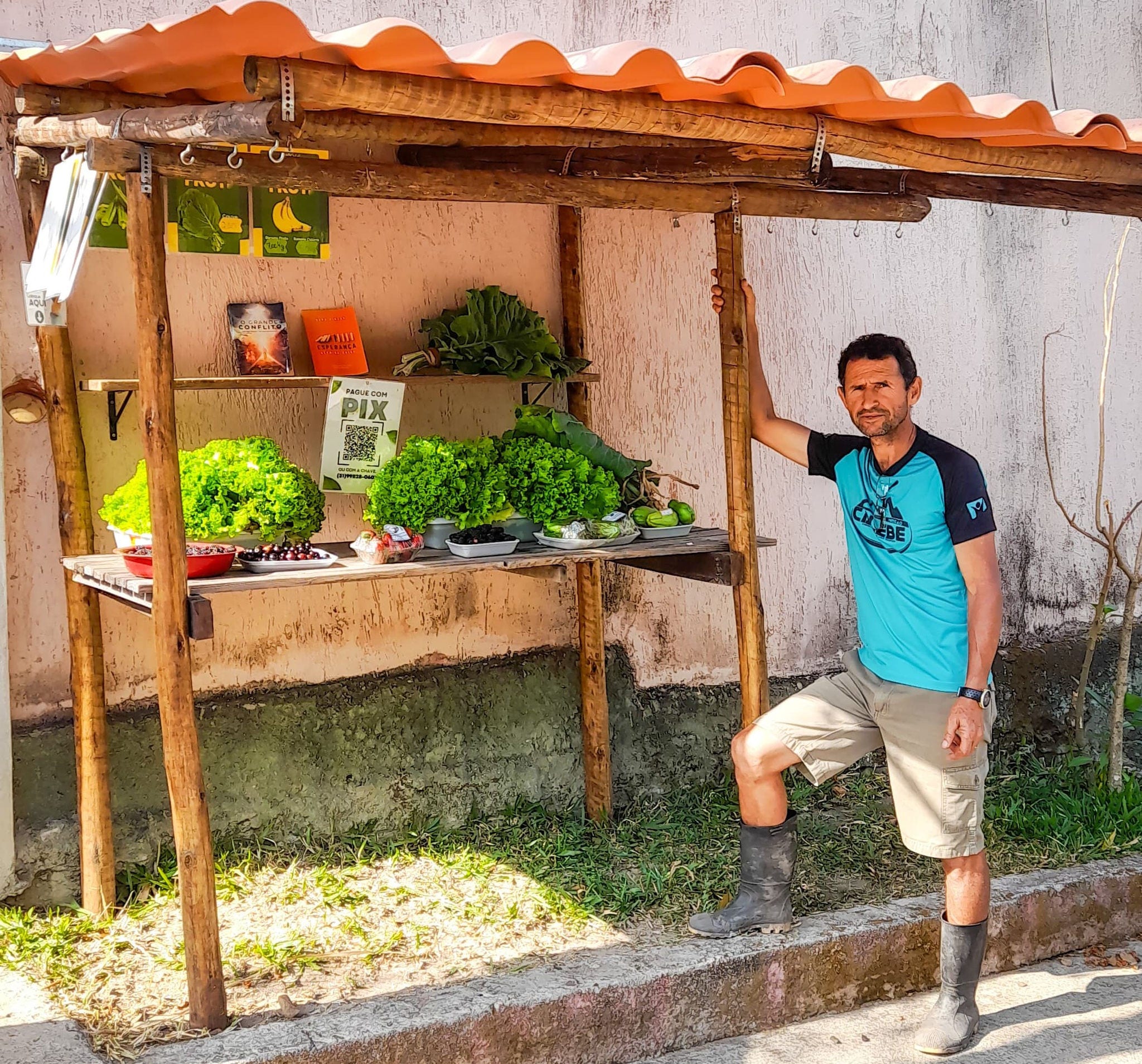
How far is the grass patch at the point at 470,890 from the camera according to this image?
398 centimetres

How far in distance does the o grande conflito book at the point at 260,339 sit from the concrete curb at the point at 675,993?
2.13m

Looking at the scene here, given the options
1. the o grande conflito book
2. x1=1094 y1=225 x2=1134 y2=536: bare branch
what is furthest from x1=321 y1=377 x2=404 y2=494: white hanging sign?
x1=1094 y1=225 x2=1134 y2=536: bare branch

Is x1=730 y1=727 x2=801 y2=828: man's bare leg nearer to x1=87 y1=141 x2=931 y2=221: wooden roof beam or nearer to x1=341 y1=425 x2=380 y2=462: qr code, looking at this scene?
x1=341 y1=425 x2=380 y2=462: qr code

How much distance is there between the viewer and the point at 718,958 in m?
4.11

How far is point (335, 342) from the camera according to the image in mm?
4578

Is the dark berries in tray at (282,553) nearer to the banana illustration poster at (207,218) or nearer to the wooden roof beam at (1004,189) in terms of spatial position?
the banana illustration poster at (207,218)

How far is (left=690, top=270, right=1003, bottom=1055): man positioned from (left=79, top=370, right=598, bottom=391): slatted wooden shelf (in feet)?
3.98

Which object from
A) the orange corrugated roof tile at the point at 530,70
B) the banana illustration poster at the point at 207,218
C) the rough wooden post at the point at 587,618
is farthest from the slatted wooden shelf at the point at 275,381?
the orange corrugated roof tile at the point at 530,70

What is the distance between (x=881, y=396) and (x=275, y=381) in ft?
6.51

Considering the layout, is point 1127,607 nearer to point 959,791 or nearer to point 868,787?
point 868,787

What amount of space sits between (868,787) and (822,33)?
3295mm

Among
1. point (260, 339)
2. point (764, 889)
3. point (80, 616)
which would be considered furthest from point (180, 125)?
point (764, 889)

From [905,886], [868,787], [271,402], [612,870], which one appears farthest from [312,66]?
[868,787]

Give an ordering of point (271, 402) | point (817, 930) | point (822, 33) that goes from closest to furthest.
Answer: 1. point (817, 930)
2. point (271, 402)
3. point (822, 33)
